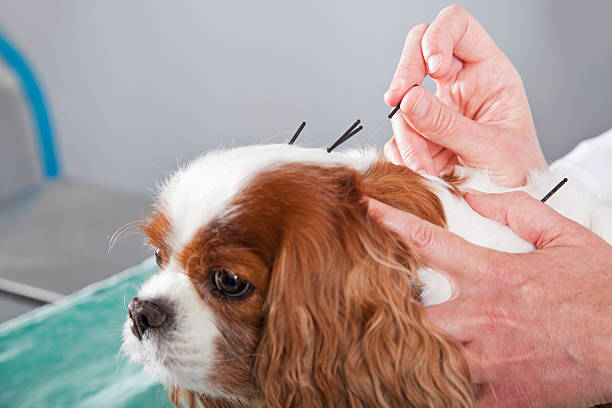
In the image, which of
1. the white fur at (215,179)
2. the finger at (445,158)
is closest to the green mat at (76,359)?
the white fur at (215,179)

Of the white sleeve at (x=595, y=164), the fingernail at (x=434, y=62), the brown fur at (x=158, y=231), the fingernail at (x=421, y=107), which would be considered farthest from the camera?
the white sleeve at (x=595, y=164)

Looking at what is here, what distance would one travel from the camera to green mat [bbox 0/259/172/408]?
1.53 m

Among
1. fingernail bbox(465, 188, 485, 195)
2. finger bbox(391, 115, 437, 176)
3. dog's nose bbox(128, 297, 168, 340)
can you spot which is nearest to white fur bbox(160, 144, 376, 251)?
dog's nose bbox(128, 297, 168, 340)

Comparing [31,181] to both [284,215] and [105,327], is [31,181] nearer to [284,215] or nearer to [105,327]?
[105,327]

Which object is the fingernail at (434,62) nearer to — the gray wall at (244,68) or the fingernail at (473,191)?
the fingernail at (473,191)

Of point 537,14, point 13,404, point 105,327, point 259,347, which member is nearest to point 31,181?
point 105,327

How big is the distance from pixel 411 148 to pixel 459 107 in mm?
333

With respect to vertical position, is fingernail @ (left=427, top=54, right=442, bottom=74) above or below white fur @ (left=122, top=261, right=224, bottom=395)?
above

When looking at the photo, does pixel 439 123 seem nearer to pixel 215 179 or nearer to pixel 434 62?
pixel 434 62

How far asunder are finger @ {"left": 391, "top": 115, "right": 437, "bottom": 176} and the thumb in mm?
26

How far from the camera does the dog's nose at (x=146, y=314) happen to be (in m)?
1.06

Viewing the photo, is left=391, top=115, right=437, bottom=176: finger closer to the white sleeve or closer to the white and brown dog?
the white and brown dog

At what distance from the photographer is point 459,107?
1.74m

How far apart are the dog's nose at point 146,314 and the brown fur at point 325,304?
9 cm
